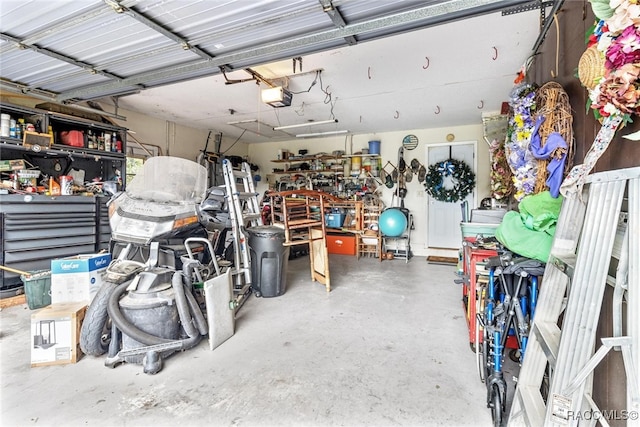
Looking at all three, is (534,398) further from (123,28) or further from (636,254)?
(123,28)

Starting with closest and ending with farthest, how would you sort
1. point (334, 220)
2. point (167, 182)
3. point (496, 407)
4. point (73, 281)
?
1. point (496, 407)
2. point (73, 281)
3. point (167, 182)
4. point (334, 220)

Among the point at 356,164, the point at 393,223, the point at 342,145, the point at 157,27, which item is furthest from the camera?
the point at 342,145

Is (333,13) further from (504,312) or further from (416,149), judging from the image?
(416,149)

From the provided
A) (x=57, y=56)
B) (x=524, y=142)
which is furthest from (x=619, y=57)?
(x=57, y=56)

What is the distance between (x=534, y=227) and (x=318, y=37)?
1.79 metres

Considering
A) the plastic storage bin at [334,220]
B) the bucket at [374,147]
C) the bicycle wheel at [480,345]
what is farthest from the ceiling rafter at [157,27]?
the bucket at [374,147]

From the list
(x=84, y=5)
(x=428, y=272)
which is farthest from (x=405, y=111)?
(x=84, y=5)

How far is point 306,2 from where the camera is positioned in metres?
1.63

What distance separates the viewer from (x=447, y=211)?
6191 millimetres

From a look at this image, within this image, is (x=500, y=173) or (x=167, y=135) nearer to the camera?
(x=500, y=173)

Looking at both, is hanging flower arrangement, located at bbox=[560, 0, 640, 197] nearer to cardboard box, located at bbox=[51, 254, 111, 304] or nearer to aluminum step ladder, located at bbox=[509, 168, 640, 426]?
aluminum step ladder, located at bbox=[509, 168, 640, 426]

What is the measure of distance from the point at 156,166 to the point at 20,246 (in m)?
2.14

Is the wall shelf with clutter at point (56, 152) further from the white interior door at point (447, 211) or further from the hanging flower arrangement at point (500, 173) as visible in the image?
the white interior door at point (447, 211)

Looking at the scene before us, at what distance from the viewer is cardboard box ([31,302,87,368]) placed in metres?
2.09
